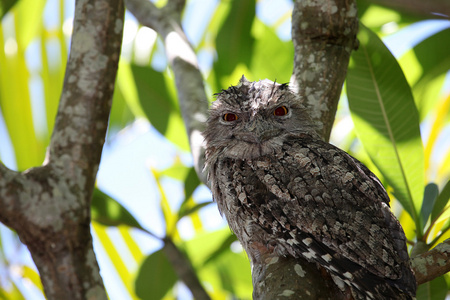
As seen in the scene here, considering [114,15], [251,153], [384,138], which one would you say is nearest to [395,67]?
[384,138]

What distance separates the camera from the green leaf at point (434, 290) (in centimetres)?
256

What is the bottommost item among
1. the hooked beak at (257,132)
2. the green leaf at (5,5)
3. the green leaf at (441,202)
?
the green leaf at (441,202)

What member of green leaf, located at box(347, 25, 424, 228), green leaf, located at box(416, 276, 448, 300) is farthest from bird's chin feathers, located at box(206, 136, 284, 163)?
green leaf, located at box(416, 276, 448, 300)

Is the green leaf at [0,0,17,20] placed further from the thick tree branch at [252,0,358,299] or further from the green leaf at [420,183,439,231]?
the green leaf at [420,183,439,231]

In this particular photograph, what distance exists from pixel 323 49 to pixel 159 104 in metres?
1.30

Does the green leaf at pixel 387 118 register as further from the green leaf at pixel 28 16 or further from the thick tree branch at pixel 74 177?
the green leaf at pixel 28 16

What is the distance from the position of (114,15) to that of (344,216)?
1.35 meters

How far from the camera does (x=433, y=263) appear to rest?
2.05 meters

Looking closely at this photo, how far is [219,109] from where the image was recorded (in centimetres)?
284

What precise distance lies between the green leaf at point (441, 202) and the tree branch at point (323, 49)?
2.33 ft

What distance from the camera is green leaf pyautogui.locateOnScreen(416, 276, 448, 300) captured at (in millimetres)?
2561

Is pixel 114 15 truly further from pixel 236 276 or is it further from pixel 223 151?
pixel 236 276

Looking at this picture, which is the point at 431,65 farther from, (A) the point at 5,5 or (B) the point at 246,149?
(A) the point at 5,5

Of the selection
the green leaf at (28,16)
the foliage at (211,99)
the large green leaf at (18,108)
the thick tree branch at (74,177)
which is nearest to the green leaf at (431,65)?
the foliage at (211,99)
